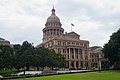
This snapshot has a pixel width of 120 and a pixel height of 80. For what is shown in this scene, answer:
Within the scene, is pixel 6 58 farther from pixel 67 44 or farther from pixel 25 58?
pixel 67 44

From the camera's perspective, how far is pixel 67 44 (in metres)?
127

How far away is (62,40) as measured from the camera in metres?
126

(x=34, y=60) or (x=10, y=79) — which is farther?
(x=34, y=60)

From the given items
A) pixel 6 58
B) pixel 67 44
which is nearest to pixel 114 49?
pixel 6 58

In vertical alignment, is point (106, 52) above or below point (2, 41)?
below

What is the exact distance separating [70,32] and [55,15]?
16.3 meters

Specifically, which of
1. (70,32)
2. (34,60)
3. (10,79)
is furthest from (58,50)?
(10,79)

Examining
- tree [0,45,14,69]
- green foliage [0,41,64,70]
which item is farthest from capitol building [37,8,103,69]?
tree [0,45,14,69]

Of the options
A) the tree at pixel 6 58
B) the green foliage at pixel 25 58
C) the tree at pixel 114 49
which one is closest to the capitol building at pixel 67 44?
the green foliage at pixel 25 58

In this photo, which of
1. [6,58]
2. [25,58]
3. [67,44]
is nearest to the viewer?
[6,58]

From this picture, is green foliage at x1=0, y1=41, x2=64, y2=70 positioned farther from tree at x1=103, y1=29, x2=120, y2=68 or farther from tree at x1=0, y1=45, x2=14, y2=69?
tree at x1=103, y1=29, x2=120, y2=68

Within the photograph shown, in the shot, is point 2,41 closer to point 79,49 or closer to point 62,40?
point 62,40

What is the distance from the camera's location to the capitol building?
126 meters

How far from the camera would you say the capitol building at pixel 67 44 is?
412ft
